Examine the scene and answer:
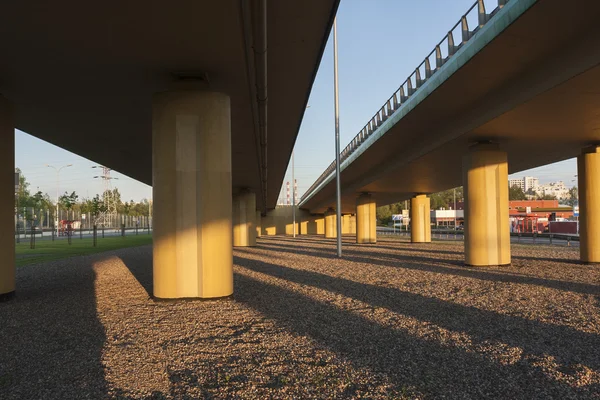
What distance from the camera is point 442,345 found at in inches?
260

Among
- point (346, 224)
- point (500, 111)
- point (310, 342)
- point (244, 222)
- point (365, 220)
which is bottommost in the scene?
point (346, 224)

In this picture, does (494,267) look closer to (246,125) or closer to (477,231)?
(477,231)

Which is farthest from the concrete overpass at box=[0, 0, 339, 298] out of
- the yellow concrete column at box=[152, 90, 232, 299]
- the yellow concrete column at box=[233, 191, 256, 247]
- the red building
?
the red building

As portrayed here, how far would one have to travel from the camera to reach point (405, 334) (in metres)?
7.31

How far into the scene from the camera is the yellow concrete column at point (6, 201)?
36.2 ft

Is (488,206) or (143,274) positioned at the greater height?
(488,206)

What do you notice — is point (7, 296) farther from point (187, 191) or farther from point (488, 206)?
point (488, 206)

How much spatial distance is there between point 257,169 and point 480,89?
53.4 ft

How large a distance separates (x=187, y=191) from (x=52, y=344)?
434cm

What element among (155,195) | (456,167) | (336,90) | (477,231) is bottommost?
(477,231)

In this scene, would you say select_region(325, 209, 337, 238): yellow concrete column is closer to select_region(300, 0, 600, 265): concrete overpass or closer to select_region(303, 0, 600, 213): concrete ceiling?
select_region(300, 0, 600, 265): concrete overpass

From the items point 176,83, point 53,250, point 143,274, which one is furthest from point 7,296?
point 53,250

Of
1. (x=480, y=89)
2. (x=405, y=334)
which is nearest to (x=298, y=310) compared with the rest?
(x=405, y=334)

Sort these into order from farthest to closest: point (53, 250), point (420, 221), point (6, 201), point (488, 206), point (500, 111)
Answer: point (420, 221)
point (53, 250)
point (488, 206)
point (500, 111)
point (6, 201)
